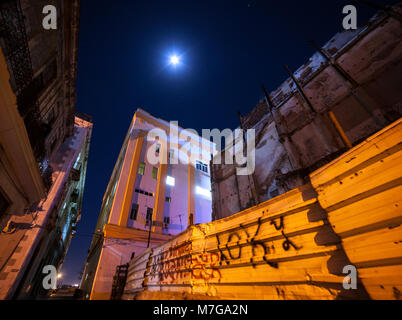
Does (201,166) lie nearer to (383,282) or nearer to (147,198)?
(147,198)

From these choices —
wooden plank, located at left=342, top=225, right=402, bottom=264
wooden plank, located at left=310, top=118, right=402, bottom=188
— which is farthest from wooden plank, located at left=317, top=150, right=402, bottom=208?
wooden plank, located at left=342, top=225, right=402, bottom=264

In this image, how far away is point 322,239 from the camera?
104 inches

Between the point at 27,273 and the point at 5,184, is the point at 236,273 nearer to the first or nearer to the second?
the point at 5,184

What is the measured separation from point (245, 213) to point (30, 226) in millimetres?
14471

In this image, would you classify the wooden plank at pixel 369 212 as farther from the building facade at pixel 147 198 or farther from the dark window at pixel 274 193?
the building facade at pixel 147 198

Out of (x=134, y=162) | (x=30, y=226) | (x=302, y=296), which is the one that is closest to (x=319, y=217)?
(x=302, y=296)

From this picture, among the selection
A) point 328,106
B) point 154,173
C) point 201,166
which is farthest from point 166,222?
point 328,106

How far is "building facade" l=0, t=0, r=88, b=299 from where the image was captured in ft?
15.7

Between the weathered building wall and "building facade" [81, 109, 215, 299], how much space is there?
9138 millimetres

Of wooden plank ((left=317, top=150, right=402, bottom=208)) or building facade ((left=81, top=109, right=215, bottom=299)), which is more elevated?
building facade ((left=81, top=109, right=215, bottom=299))

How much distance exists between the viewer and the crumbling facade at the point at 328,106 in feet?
23.9

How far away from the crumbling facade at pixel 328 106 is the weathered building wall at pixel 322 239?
12.8ft

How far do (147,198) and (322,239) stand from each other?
1864 cm

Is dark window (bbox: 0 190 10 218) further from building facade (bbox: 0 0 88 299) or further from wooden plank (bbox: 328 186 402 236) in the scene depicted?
wooden plank (bbox: 328 186 402 236)
